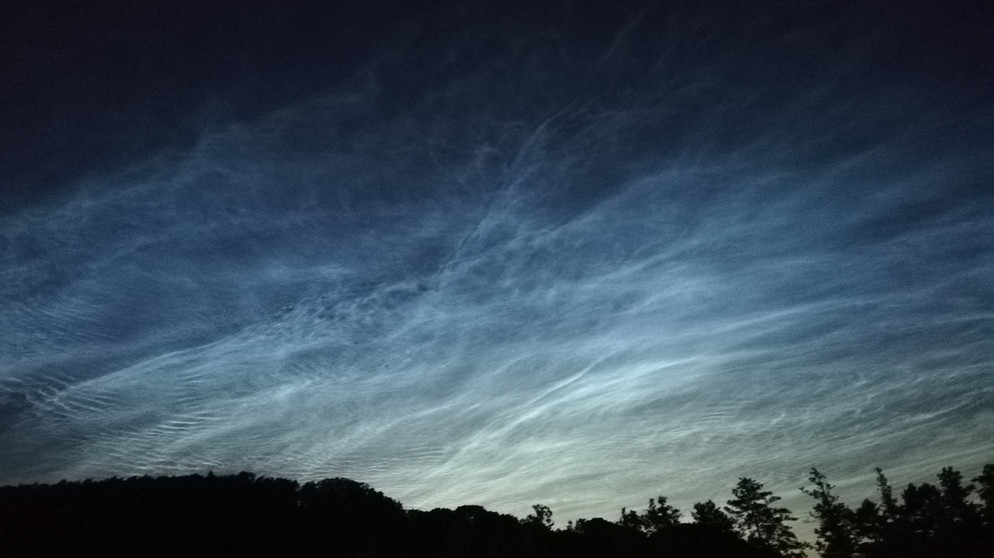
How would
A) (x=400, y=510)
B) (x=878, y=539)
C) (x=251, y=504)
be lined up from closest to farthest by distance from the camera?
1. (x=251, y=504)
2. (x=400, y=510)
3. (x=878, y=539)

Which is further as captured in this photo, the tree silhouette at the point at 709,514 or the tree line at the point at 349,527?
the tree silhouette at the point at 709,514

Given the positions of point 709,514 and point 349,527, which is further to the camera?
point 709,514

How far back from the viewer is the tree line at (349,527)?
57.5m

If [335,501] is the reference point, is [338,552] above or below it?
below

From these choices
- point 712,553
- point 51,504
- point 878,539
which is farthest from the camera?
point 878,539

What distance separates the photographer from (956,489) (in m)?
83.8

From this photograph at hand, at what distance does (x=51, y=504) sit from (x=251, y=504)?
18.1 metres

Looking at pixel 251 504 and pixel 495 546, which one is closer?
pixel 495 546

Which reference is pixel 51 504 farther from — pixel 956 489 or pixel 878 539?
pixel 956 489

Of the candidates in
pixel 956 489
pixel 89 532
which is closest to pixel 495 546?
pixel 89 532

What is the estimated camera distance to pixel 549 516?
109 meters

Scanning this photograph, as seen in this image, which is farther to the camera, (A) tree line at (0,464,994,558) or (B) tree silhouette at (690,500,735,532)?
(B) tree silhouette at (690,500,735,532)

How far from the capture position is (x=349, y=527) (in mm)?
69438

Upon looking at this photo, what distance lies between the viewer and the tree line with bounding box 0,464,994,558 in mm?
57500
